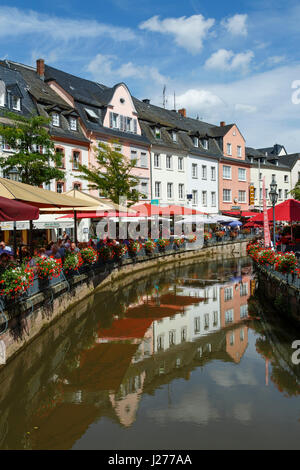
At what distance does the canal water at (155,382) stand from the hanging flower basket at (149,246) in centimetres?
1093

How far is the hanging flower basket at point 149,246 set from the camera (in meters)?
28.1

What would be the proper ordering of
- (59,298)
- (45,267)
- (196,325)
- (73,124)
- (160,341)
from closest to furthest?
(45,267) → (160,341) → (59,298) → (196,325) → (73,124)

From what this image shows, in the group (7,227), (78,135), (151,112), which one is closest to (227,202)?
(151,112)

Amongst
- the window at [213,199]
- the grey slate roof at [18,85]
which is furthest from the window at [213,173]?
the grey slate roof at [18,85]

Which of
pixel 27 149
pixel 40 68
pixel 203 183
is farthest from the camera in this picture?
pixel 203 183

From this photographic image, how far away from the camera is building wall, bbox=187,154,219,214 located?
155ft

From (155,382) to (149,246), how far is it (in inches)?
734

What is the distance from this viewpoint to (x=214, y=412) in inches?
317

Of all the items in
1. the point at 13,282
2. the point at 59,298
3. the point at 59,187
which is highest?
the point at 59,187

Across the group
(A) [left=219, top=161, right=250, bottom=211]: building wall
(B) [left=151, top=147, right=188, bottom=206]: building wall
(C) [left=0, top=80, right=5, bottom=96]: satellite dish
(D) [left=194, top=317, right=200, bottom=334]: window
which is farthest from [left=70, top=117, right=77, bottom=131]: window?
(D) [left=194, top=317, right=200, bottom=334]: window

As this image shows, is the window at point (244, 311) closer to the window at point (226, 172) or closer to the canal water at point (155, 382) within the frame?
the canal water at point (155, 382)

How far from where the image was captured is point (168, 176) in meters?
44.2

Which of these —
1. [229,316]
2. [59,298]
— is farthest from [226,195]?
[59,298]

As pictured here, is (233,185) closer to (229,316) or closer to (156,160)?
(156,160)
